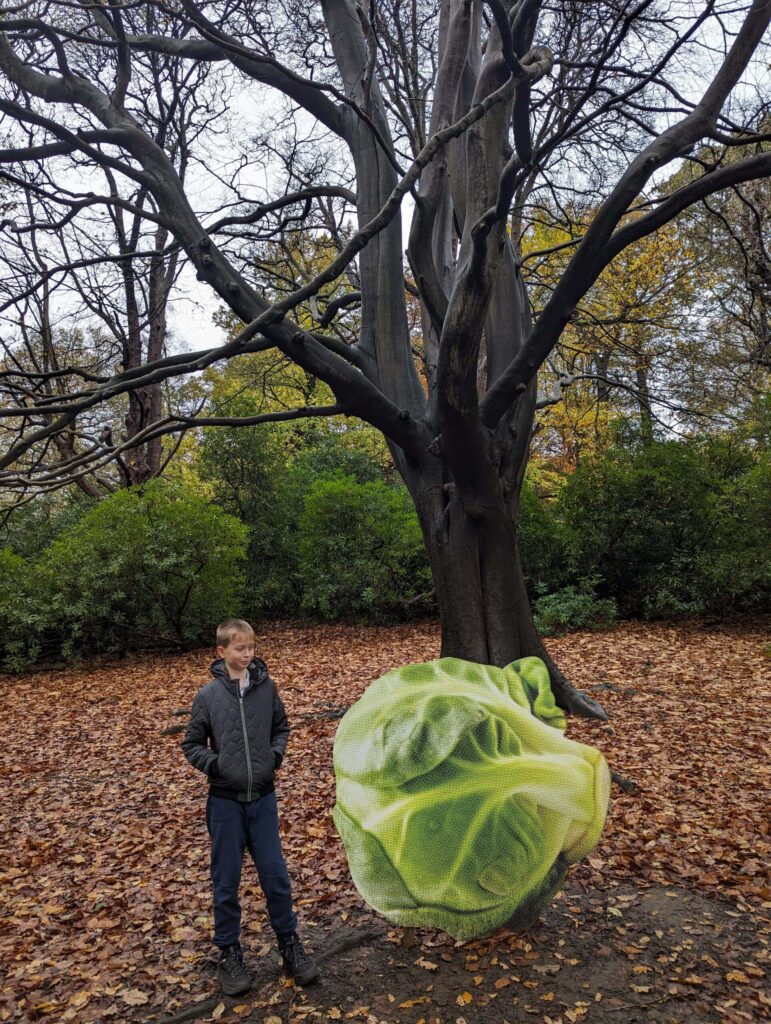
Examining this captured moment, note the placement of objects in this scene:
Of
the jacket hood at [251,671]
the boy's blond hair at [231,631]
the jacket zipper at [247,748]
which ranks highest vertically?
the boy's blond hair at [231,631]

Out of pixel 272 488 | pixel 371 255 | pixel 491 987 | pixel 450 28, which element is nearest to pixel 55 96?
pixel 371 255

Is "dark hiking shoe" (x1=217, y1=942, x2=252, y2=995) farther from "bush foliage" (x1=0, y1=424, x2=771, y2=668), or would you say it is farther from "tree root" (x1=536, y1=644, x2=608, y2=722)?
"bush foliage" (x1=0, y1=424, x2=771, y2=668)

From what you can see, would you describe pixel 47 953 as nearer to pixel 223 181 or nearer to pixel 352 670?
pixel 352 670

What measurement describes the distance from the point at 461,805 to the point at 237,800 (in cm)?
107

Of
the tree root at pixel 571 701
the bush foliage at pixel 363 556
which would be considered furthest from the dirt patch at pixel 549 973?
the bush foliage at pixel 363 556

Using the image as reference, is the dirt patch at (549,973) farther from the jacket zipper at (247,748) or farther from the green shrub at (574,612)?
the green shrub at (574,612)

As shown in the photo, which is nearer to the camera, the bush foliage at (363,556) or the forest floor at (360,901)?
the forest floor at (360,901)

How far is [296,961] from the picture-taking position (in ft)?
10.2

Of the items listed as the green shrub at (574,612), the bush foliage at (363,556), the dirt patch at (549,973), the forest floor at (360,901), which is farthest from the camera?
the green shrub at (574,612)

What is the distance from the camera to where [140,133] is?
5.87m

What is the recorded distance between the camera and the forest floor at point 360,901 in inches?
117

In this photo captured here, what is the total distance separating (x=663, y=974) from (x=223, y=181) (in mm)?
8789

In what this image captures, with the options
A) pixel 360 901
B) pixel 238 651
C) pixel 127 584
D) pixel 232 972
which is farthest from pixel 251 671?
pixel 127 584

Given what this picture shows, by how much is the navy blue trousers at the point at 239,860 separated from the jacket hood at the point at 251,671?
0.51 meters
